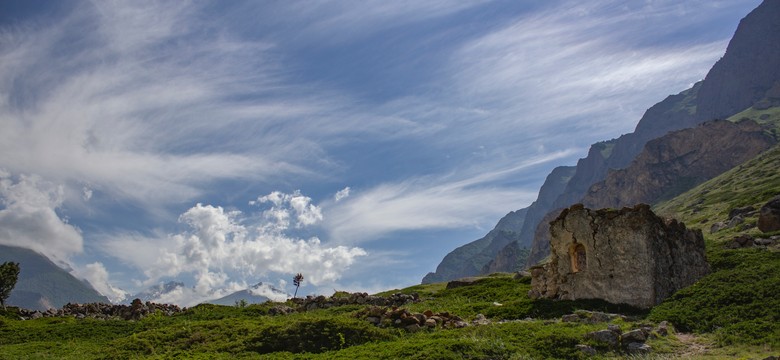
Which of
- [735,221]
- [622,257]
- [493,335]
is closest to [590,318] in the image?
[493,335]

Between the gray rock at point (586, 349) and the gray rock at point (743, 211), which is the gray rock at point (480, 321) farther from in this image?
the gray rock at point (743, 211)

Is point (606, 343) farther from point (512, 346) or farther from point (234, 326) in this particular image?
point (234, 326)

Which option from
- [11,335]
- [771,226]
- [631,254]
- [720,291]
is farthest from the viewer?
[771,226]

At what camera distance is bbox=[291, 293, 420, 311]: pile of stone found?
55406 millimetres

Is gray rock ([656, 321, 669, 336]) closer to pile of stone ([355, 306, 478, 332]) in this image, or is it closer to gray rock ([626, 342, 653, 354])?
gray rock ([626, 342, 653, 354])

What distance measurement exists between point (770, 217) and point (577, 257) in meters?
35.7

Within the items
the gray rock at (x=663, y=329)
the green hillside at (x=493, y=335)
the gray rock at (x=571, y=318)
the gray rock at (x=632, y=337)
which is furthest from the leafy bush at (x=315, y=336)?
the gray rock at (x=663, y=329)

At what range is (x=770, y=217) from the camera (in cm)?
6278

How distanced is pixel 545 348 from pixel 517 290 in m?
28.2

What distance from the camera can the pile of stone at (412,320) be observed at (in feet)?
103

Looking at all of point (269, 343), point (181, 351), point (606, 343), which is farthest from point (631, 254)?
point (181, 351)

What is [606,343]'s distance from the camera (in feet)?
81.5

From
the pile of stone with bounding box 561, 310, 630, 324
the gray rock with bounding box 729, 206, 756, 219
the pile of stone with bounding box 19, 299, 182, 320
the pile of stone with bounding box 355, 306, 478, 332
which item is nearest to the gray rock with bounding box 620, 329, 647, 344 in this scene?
the pile of stone with bounding box 561, 310, 630, 324

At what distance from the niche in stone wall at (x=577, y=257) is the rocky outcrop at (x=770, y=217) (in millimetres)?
33871
